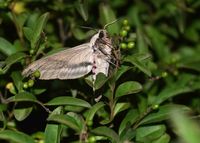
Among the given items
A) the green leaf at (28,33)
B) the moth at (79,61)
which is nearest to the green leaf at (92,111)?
the moth at (79,61)

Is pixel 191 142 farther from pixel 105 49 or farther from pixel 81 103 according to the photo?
pixel 105 49

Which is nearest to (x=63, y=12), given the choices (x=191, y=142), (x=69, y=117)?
(x=69, y=117)

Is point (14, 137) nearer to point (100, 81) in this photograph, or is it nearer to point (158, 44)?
point (100, 81)

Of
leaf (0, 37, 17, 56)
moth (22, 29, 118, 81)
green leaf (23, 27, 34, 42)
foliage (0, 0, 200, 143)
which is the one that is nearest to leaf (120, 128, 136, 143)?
foliage (0, 0, 200, 143)

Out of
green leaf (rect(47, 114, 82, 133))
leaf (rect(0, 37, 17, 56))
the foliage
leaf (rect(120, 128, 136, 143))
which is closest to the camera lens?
green leaf (rect(47, 114, 82, 133))

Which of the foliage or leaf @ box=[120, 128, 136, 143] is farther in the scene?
the foliage

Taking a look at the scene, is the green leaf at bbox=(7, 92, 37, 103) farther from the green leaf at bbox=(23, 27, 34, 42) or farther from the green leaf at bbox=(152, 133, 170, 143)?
the green leaf at bbox=(152, 133, 170, 143)
